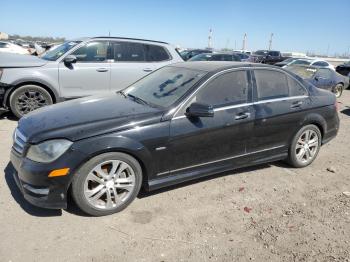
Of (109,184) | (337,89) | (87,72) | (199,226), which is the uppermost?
(87,72)

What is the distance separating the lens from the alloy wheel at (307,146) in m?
4.98

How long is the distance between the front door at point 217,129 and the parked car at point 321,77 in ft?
23.4

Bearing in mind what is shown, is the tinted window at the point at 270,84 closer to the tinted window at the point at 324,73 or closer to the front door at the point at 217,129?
the front door at the point at 217,129

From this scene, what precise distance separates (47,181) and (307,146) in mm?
3793

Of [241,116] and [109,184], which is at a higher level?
[241,116]

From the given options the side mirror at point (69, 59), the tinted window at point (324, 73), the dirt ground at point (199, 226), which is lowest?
the dirt ground at point (199, 226)

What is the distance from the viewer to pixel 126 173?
3.56 m

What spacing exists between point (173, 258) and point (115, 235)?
642mm

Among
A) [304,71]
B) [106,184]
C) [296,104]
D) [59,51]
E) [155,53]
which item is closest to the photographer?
[106,184]

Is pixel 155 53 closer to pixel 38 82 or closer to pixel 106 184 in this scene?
pixel 38 82

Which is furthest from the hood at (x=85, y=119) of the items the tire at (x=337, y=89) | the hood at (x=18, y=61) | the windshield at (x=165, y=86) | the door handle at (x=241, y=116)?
the tire at (x=337, y=89)

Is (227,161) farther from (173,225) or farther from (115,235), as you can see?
(115,235)

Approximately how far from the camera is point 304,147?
5043 millimetres

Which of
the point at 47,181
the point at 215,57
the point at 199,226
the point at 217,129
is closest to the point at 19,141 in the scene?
the point at 47,181
